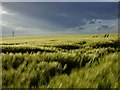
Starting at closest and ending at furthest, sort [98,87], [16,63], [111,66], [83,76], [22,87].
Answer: [22,87] < [98,87] < [83,76] < [16,63] < [111,66]

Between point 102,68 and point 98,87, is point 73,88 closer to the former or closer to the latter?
point 98,87

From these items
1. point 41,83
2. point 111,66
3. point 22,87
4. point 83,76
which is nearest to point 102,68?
point 111,66

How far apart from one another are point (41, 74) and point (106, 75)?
1.18 meters

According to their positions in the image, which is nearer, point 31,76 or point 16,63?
point 31,76

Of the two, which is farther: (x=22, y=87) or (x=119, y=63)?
(x=119, y=63)

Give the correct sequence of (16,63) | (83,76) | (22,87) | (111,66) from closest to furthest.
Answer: (22,87), (83,76), (16,63), (111,66)

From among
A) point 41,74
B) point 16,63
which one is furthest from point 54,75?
point 16,63

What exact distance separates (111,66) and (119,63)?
1.41 ft

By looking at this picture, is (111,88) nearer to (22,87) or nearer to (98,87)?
(98,87)

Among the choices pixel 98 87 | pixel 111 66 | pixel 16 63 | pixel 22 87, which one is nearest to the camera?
pixel 22 87

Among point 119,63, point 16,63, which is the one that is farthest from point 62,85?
point 119,63

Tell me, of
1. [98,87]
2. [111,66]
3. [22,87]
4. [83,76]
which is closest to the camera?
[22,87]

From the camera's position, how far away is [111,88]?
454cm

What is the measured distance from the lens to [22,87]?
396 centimetres
